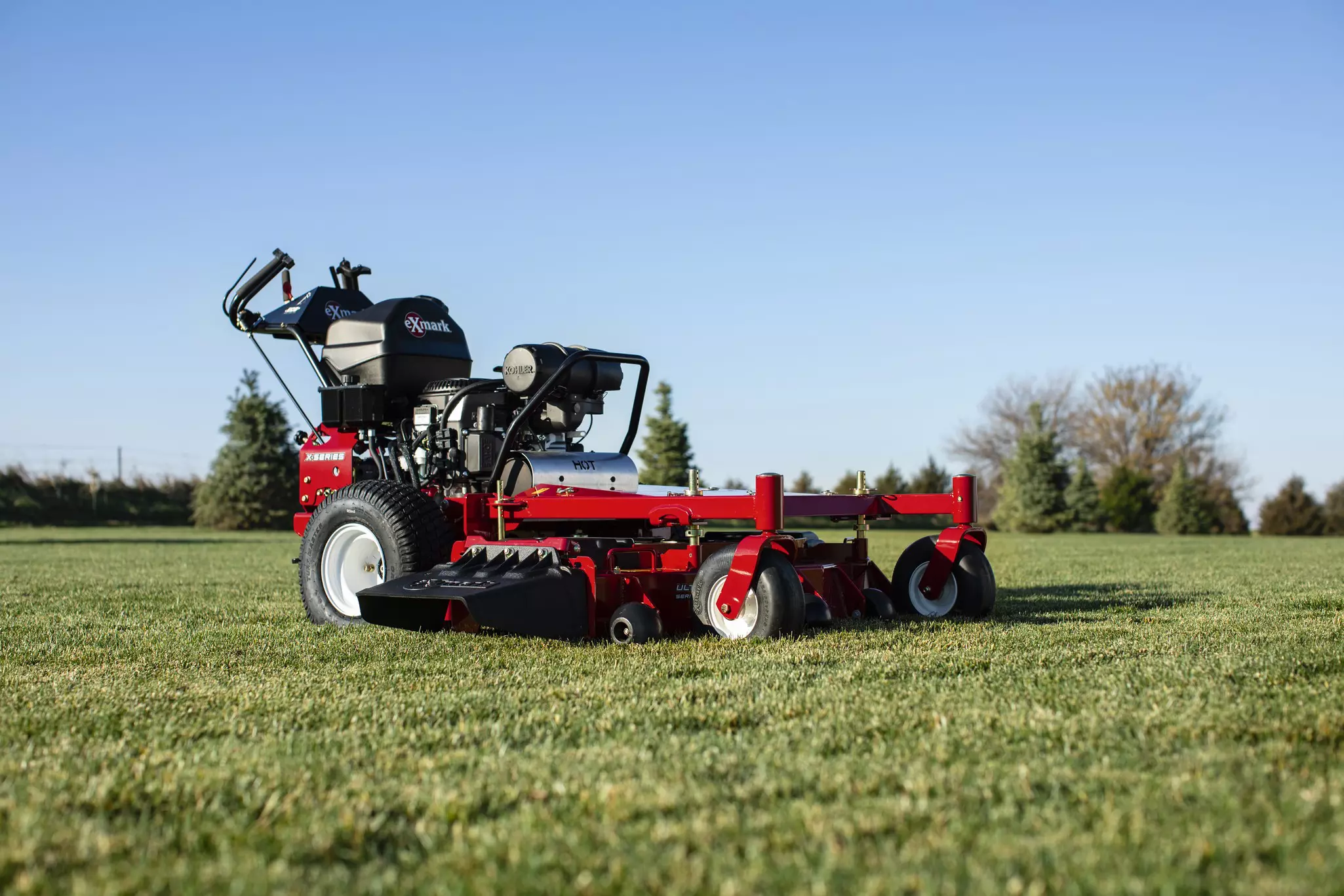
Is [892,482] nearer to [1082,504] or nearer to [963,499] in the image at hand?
[1082,504]

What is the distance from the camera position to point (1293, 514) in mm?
41094

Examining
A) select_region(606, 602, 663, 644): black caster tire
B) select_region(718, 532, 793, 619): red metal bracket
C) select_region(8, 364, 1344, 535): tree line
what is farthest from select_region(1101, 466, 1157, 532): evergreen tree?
select_region(606, 602, 663, 644): black caster tire

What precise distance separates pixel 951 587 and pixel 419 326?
160 inches

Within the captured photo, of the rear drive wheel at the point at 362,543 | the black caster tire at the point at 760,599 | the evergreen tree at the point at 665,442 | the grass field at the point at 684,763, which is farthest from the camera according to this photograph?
the evergreen tree at the point at 665,442

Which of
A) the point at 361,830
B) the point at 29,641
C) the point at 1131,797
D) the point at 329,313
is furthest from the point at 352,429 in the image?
the point at 1131,797

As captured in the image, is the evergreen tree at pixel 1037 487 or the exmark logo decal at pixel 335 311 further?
the evergreen tree at pixel 1037 487

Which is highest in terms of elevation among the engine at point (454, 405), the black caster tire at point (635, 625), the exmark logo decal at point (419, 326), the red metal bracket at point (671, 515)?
the exmark logo decal at point (419, 326)

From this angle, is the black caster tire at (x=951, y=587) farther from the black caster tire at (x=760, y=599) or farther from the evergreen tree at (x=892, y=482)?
the evergreen tree at (x=892, y=482)

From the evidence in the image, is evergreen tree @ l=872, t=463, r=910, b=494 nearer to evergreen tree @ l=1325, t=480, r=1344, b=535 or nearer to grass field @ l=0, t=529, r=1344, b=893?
evergreen tree @ l=1325, t=480, r=1344, b=535

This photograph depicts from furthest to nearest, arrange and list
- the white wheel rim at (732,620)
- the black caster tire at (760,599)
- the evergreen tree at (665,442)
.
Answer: the evergreen tree at (665,442) < the white wheel rim at (732,620) < the black caster tire at (760,599)

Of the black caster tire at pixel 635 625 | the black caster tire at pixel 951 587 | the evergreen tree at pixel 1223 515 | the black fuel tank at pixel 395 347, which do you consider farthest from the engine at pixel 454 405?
the evergreen tree at pixel 1223 515

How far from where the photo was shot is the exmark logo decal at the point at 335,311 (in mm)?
9562

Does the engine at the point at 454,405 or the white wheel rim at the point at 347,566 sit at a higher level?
the engine at the point at 454,405

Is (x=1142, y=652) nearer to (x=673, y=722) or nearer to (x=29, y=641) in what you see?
(x=673, y=722)
